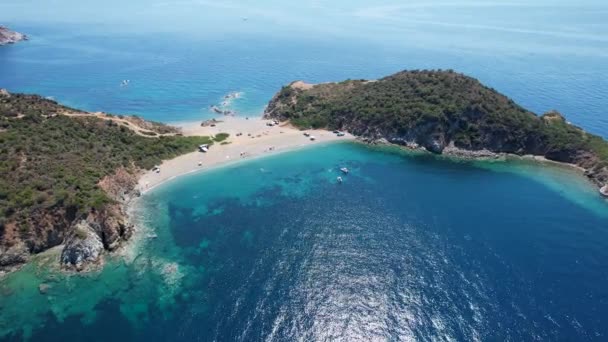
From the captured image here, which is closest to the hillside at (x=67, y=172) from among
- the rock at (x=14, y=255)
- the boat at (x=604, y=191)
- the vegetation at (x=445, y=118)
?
the rock at (x=14, y=255)

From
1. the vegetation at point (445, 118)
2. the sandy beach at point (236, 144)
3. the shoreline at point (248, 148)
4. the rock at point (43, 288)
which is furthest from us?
the vegetation at point (445, 118)

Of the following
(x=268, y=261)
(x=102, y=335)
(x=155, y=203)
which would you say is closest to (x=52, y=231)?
(x=155, y=203)

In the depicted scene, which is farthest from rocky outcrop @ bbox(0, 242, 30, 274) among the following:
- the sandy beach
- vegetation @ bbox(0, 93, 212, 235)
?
the sandy beach

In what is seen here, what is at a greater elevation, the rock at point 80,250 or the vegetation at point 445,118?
the vegetation at point 445,118

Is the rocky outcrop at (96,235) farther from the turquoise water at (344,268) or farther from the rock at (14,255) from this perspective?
the rock at (14,255)

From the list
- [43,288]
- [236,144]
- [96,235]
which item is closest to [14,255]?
[43,288]

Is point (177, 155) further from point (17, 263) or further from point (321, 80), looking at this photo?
point (321, 80)

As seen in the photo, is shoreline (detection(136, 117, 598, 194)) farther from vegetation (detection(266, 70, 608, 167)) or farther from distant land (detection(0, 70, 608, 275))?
vegetation (detection(266, 70, 608, 167))
